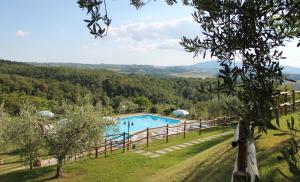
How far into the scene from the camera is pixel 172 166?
41.7 ft

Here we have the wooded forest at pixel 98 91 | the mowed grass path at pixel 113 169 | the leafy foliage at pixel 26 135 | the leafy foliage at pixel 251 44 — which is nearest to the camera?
the leafy foliage at pixel 251 44

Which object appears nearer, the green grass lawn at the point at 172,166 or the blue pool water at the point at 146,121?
the green grass lawn at the point at 172,166

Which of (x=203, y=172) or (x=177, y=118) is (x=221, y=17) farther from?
(x=177, y=118)

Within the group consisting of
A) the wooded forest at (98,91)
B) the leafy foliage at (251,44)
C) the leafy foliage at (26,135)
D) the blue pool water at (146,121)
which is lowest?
the blue pool water at (146,121)

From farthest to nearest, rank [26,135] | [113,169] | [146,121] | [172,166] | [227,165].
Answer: [146,121]
[26,135]
[113,169]
[172,166]
[227,165]

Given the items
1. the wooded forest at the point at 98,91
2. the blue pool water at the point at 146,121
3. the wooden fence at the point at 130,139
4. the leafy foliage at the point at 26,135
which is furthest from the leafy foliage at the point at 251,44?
the wooded forest at the point at 98,91

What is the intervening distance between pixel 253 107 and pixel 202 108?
37286mm

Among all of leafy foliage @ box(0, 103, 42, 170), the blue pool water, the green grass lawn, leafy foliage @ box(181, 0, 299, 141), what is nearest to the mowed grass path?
the green grass lawn

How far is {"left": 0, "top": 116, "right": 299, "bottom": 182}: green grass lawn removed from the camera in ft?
25.2

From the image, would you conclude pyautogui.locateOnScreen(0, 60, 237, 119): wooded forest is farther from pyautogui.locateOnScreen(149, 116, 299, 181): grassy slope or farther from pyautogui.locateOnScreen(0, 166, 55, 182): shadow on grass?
pyautogui.locateOnScreen(149, 116, 299, 181): grassy slope

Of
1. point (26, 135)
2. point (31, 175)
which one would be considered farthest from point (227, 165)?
point (26, 135)

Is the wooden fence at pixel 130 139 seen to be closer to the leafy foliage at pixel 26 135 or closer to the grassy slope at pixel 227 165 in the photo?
the leafy foliage at pixel 26 135

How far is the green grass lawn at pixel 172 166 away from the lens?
7.69m

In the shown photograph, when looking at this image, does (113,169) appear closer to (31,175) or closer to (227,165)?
(31,175)
